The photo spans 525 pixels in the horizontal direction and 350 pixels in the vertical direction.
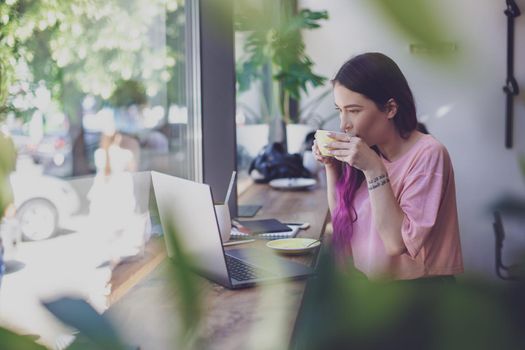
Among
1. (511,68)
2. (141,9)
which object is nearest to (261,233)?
(141,9)

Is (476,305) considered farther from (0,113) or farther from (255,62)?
(255,62)

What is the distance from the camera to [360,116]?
5.89 feet

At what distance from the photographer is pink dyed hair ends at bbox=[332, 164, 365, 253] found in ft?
6.01

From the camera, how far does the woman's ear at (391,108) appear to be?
1774 mm

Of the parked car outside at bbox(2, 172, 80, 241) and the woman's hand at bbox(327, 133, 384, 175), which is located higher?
the woman's hand at bbox(327, 133, 384, 175)

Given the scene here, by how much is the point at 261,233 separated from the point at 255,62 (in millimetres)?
1785

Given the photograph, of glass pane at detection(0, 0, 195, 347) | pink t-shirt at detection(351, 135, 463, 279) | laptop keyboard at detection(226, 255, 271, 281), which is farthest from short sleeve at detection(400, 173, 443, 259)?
glass pane at detection(0, 0, 195, 347)

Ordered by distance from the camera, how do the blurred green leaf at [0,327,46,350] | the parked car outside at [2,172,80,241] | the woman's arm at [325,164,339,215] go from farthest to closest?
1. the woman's arm at [325,164,339,215]
2. the parked car outside at [2,172,80,241]
3. the blurred green leaf at [0,327,46,350]

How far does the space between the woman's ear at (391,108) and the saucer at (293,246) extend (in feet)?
1.46

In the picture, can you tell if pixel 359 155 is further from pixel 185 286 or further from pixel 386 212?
pixel 185 286

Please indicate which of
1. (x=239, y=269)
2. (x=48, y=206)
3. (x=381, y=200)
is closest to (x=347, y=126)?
(x=381, y=200)

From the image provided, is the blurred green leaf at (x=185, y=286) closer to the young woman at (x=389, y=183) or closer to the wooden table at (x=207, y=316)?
the wooden table at (x=207, y=316)

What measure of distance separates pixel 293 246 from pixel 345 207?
0.25m

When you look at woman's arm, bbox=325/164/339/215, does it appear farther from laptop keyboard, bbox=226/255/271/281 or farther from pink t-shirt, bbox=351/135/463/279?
laptop keyboard, bbox=226/255/271/281
